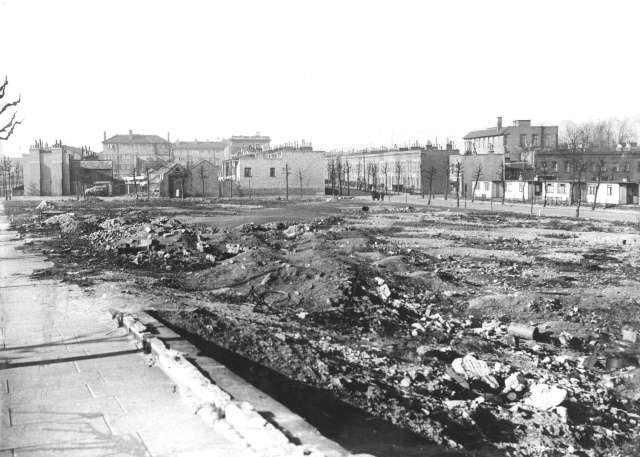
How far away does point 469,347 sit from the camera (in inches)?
425

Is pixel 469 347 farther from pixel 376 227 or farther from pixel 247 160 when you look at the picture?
pixel 247 160

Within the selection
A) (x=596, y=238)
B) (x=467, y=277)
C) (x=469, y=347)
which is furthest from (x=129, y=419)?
(x=596, y=238)

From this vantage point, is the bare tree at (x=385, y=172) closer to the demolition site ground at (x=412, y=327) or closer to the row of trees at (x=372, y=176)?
the row of trees at (x=372, y=176)

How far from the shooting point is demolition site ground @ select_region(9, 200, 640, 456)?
7.40 metres

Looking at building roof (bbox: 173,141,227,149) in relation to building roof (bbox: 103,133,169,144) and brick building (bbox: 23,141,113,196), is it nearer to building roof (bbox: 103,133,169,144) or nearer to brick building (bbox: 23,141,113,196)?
building roof (bbox: 103,133,169,144)

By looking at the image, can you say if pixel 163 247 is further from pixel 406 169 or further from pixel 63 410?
pixel 406 169

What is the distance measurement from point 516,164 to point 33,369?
6944 cm

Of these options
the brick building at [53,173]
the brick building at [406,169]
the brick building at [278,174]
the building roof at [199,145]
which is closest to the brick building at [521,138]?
the brick building at [406,169]

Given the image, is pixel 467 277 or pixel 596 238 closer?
pixel 467 277

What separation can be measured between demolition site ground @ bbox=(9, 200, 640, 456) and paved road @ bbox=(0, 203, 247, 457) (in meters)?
1.54

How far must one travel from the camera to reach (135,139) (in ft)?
360

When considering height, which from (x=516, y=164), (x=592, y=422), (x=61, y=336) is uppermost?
(x=516, y=164)

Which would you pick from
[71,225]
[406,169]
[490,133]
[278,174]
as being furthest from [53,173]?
[490,133]

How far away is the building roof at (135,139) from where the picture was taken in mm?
108812
